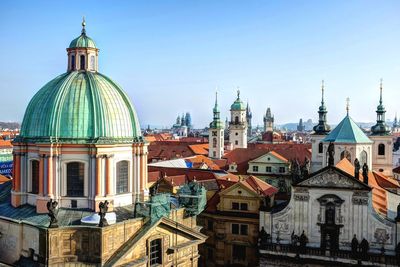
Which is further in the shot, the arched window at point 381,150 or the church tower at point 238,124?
the church tower at point 238,124

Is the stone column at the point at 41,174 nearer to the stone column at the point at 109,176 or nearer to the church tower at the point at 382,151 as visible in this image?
the stone column at the point at 109,176

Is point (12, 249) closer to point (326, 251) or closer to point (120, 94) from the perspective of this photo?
point (120, 94)

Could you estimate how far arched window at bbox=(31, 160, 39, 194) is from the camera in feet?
103

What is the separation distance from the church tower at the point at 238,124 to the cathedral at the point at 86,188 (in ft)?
250

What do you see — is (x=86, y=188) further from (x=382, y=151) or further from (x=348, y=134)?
(x=382, y=151)

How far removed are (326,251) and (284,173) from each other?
123ft

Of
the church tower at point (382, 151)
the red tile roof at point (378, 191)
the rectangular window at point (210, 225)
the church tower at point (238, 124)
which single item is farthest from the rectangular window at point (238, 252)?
the church tower at point (238, 124)

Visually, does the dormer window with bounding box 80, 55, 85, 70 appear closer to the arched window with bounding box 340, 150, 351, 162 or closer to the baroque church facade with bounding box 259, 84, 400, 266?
the baroque church facade with bounding box 259, 84, 400, 266

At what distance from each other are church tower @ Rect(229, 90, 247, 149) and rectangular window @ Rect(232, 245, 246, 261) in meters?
67.0

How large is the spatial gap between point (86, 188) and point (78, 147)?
2966mm


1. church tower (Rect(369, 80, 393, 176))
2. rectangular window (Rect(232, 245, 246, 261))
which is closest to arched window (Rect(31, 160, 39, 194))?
rectangular window (Rect(232, 245, 246, 261))

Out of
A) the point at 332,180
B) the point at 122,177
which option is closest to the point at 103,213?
the point at 122,177

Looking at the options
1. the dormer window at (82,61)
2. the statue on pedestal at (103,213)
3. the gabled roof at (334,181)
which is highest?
the dormer window at (82,61)

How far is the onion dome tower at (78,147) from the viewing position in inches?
1184
